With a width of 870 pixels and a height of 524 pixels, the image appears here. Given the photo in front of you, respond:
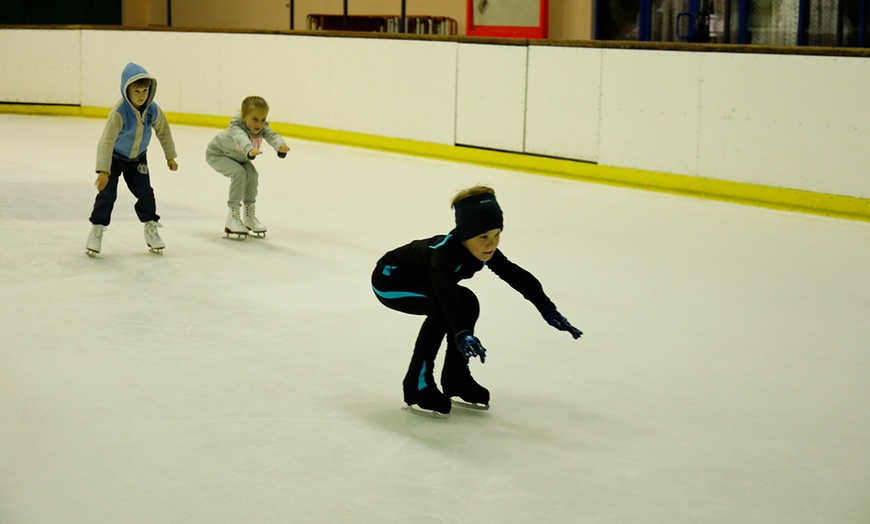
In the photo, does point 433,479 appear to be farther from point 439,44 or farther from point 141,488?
point 439,44

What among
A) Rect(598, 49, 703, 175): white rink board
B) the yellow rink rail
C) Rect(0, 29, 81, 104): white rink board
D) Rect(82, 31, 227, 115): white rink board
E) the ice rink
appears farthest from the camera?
Rect(0, 29, 81, 104): white rink board

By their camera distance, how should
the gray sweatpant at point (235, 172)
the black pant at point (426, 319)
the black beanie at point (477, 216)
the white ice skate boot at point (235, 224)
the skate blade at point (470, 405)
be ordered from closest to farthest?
1. the black beanie at point (477, 216)
2. the black pant at point (426, 319)
3. the skate blade at point (470, 405)
4. the gray sweatpant at point (235, 172)
5. the white ice skate boot at point (235, 224)

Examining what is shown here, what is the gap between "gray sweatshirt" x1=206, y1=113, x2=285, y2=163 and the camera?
6051 millimetres

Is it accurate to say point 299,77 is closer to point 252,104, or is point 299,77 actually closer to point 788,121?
point 788,121

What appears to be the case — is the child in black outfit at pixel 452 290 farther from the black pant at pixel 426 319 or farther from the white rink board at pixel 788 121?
the white rink board at pixel 788 121

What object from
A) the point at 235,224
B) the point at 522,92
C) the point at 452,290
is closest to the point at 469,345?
the point at 452,290

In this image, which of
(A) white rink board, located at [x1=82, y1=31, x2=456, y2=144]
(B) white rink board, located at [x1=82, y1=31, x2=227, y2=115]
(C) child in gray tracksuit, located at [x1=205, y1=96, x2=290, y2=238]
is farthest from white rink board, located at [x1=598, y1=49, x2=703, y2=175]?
(B) white rink board, located at [x1=82, y1=31, x2=227, y2=115]

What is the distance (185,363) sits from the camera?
4.10 m

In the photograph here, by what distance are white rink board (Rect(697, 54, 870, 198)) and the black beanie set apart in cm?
482

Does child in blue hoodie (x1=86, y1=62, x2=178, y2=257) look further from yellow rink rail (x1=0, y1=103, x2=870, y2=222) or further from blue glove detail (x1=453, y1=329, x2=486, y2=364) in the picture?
yellow rink rail (x1=0, y1=103, x2=870, y2=222)

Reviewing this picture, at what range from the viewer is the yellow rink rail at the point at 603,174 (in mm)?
7676

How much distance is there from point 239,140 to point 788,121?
375cm

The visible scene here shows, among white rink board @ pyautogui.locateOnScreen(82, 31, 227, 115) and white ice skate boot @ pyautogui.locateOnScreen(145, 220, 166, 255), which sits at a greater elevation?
white rink board @ pyautogui.locateOnScreen(82, 31, 227, 115)

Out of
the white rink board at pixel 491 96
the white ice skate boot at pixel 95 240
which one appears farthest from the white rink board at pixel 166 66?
the white ice skate boot at pixel 95 240
